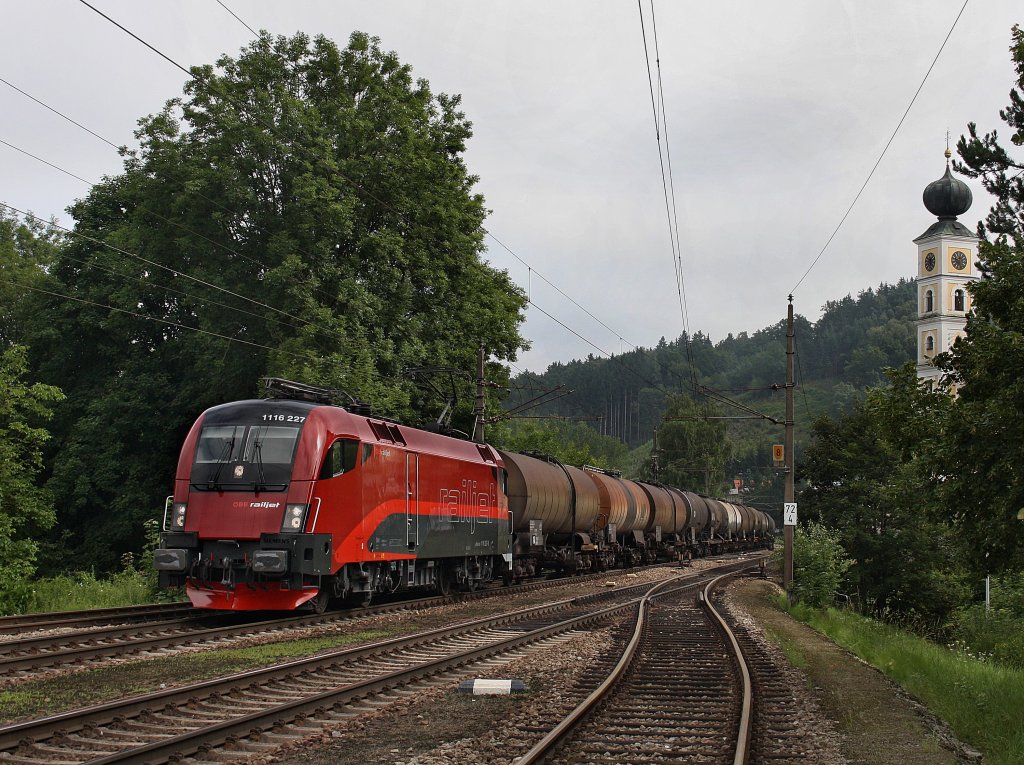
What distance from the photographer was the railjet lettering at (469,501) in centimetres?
2189

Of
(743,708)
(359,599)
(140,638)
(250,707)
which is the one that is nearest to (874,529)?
(359,599)

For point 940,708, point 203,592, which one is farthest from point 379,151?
point 940,708

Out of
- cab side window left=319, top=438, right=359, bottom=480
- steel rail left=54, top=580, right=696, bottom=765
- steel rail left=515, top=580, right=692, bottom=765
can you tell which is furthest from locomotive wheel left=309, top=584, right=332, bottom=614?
steel rail left=515, top=580, right=692, bottom=765

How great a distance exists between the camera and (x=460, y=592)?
80.7ft

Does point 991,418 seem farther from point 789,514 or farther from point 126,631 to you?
point 789,514

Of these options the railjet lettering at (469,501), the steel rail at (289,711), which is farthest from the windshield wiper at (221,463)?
the railjet lettering at (469,501)

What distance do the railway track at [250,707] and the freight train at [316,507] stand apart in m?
2.64

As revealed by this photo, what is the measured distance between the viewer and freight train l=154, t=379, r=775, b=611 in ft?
51.5

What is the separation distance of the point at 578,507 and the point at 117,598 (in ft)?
52.6

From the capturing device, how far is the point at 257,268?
113 ft

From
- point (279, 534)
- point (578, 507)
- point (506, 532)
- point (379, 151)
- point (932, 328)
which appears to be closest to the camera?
point (279, 534)

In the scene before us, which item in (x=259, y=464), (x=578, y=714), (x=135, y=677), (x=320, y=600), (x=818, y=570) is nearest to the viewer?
(x=578, y=714)

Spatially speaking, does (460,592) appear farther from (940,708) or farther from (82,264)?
(82,264)

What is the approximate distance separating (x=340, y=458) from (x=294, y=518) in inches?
56.7
